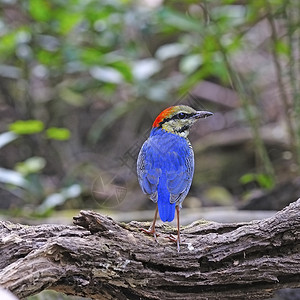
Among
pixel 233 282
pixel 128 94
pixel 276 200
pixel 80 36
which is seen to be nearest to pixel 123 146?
pixel 128 94

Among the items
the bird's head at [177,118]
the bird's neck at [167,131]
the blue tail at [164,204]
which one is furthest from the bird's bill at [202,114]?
the blue tail at [164,204]

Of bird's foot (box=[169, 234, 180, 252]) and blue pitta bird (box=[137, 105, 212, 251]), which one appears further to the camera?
blue pitta bird (box=[137, 105, 212, 251])

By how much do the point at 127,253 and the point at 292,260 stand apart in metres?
1.07

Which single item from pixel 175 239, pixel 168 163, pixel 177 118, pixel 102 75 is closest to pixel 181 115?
pixel 177 118

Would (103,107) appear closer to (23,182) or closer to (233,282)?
(23,182)

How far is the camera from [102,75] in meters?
7.04

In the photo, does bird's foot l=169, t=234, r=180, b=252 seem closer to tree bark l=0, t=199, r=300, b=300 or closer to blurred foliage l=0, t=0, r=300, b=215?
tree bark l=0, t=199, r=300, b=300

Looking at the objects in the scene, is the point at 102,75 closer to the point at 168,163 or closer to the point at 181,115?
the point at 181,115

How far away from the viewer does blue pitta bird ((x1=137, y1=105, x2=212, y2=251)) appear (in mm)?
3695

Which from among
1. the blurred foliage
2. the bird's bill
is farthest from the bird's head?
the blurred foliage

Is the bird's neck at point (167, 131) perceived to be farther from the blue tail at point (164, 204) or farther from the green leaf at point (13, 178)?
the green leaf at point (13, 178)

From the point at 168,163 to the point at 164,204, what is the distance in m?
0.37

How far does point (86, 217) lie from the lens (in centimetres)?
322

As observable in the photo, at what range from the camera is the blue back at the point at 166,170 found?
3.70 meters
